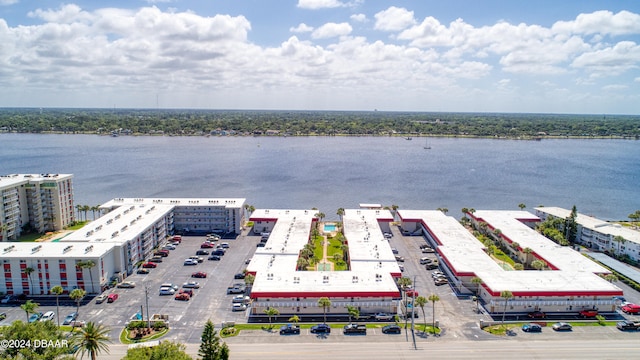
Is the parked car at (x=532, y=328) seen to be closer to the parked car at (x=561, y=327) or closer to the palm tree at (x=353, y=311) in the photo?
the parked car at (x=561, y=327)

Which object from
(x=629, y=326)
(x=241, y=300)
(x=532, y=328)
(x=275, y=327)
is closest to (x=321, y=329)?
(x=275, y=327)

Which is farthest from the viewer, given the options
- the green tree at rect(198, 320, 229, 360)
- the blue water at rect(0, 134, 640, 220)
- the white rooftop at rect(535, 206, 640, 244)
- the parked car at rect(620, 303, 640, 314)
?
the blue water at rect(0, 134, 640, 220)

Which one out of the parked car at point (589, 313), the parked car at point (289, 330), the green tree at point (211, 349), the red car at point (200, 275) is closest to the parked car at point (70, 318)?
the red car at point (200, 275)

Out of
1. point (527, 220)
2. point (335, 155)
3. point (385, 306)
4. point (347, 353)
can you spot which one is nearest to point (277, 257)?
point (385, 306)

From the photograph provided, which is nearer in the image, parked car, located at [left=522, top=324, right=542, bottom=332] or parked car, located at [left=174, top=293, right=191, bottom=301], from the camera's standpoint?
parked car, located at [left=522, top=324, right=542, bottom=332]

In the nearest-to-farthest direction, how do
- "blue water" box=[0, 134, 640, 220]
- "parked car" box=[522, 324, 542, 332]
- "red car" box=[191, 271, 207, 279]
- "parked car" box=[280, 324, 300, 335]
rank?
"parked car" box=[280, 324, 300, 335]
"parked car" box=[522, 324, 542, 332]
"red car" box=[191, 271, 207, 279]
"blue water" box=[0, 134, 640, 220]

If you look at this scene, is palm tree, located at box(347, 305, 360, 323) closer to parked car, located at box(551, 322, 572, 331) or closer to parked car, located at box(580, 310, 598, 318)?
parked car, located at box(551, 322, 572, 331)

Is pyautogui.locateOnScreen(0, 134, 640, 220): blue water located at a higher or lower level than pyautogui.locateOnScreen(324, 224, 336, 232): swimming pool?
higher

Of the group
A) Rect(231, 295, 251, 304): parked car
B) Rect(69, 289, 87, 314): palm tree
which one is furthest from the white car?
Rect(69, 289, 87, 314): palm tree

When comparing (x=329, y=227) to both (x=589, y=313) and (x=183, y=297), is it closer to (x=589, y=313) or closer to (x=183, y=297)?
(x=183, y=297)
